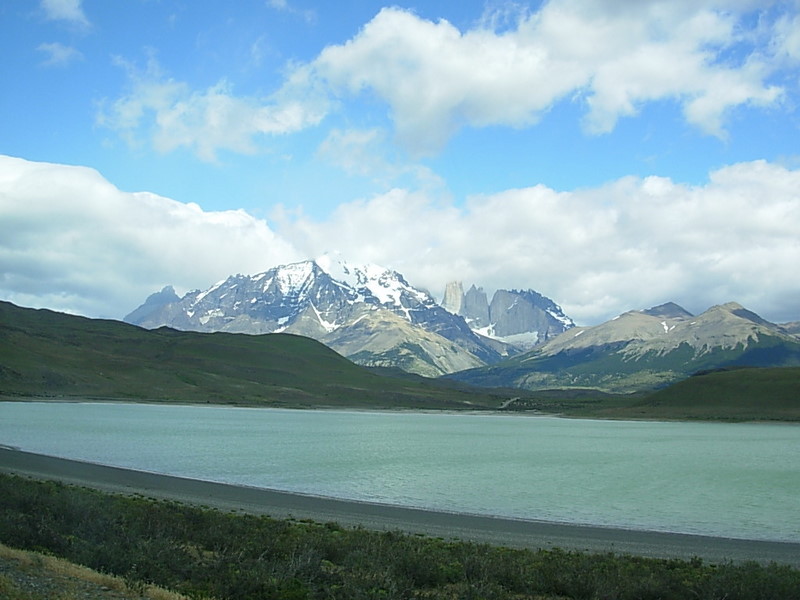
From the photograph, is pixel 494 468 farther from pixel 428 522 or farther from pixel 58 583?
pixel 58 583

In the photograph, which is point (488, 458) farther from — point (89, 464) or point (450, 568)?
point (450, 568)

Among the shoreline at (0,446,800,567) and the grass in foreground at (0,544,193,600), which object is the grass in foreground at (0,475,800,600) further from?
the shoreline at (0,446,800,567)

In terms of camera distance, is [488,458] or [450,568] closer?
[450,568]

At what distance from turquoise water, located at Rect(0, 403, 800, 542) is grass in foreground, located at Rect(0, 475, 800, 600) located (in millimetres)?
15368

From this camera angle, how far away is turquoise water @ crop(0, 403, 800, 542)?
42.8 meters

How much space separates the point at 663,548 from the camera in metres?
30.9

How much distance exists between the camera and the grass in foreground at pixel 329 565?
18.0 meters

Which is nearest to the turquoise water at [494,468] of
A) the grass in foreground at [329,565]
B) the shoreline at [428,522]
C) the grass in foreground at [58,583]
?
the shoreline at [428,522]

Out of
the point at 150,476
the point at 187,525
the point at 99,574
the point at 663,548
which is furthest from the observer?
the point at 150,476

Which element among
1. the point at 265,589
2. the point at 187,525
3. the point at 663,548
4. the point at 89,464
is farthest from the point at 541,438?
the point at 265,589

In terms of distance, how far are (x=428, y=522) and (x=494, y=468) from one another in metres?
31.0

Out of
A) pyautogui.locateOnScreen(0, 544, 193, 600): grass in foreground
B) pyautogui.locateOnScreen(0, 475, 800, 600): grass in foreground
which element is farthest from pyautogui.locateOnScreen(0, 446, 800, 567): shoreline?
pyautogui.locateOnScreen(0, 544, 193, 600): grass in foreground

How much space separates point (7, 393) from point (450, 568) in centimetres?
18131

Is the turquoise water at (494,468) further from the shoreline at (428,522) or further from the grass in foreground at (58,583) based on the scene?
the grass in foreground at (58,583)
